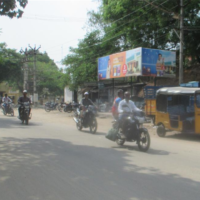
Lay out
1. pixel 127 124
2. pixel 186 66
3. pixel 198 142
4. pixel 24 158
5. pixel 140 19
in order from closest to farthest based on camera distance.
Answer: pixel 24 158, pixel 127 124, pixel 198 142, pixel 140 19, pixel 186 66

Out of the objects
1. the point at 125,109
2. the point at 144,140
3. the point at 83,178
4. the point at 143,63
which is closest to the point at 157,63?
the point at 143,63

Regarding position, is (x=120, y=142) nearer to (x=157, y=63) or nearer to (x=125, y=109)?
(x=125, y=109)

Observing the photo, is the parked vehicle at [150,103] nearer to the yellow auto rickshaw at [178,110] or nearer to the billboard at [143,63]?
the yellow auto rickshaw at [178,110]

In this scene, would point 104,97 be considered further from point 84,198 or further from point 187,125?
point 84,198

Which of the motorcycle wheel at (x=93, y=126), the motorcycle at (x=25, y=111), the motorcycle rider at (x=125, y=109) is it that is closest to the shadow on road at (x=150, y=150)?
the motorcycle rider at (x=125, y=109)

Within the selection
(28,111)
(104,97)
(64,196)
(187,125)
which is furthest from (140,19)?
(64,196)

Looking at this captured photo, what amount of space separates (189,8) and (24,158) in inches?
743

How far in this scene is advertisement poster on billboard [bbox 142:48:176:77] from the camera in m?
19.0

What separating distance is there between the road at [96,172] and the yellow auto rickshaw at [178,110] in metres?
1.72

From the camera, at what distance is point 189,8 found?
2133 centimetres

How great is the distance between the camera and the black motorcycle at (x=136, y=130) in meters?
7.89

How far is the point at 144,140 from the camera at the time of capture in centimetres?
793

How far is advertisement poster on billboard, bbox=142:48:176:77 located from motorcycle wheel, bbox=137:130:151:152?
11235 millimetres

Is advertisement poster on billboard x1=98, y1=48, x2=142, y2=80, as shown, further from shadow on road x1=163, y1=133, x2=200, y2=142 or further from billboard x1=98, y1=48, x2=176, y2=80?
shadow on road x1=163, y1=133, x2=200, y2=142
